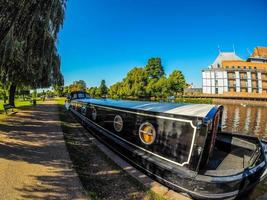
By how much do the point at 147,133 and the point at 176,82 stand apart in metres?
45.7

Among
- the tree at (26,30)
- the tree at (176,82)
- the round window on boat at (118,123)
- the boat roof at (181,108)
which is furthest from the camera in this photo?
the tree at (176,82)

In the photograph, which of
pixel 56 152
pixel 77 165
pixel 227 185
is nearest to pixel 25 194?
pixel 77 165

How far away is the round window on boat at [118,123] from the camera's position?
304 inches

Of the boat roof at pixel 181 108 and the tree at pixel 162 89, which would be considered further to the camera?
the tree at pixel 162 89

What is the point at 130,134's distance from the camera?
699cm

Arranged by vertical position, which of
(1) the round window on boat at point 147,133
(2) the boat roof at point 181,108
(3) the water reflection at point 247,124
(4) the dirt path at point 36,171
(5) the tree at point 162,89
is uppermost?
(5) the tree at point 162,89

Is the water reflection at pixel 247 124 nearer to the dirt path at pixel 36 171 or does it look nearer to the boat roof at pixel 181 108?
the boat roof at pixel 181 108

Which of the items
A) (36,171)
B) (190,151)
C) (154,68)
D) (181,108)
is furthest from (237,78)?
(36,171)

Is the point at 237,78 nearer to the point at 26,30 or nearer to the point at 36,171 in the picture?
the point at 26,30

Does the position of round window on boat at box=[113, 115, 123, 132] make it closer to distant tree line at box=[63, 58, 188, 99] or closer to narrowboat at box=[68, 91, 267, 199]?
narrowboat at box=[68, 91, 267, 199]

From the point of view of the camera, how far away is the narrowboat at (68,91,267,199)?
448cm

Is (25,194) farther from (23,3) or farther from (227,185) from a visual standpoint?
(23,3)

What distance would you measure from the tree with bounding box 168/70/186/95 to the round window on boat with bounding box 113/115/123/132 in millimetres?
43201

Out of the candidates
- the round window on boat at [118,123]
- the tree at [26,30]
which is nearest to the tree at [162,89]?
the round window on boat at [118,123]
